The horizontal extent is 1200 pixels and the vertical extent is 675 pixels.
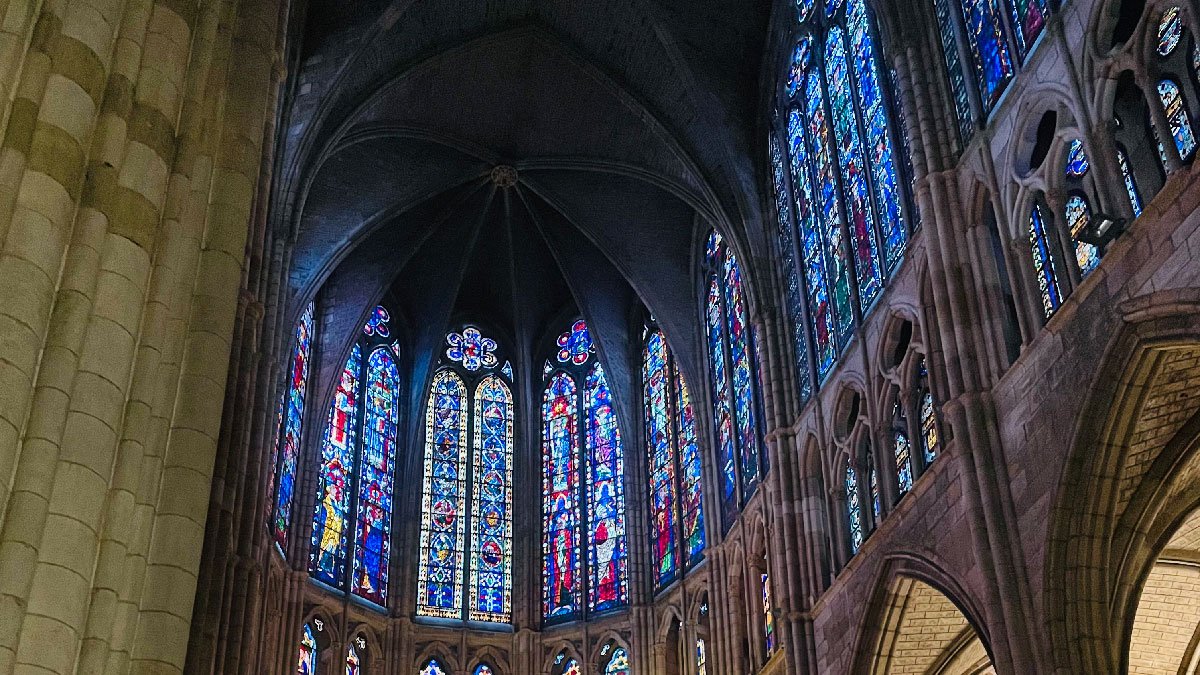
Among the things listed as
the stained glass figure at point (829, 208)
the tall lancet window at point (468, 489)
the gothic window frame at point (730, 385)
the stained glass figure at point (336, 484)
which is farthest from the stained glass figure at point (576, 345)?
the stained glass figure at point (829, 208)

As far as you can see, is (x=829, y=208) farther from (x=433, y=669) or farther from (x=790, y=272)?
(x=433, y=669)

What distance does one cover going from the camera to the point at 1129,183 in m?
12.4

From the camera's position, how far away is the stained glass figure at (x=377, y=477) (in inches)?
986

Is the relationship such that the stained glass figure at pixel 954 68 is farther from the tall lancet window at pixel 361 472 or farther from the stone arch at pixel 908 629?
the tall lancet window at pixel 361 472

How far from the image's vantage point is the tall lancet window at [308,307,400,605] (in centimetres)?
2459

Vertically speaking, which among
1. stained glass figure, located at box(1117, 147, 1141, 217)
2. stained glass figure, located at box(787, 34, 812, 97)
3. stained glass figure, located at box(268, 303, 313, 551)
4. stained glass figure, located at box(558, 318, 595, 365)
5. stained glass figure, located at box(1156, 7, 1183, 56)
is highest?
stained glass figure, located at box(787, 34, 812, 97)

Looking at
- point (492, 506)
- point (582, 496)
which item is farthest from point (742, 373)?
point (492, 506)

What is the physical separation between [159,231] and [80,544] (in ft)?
7.39

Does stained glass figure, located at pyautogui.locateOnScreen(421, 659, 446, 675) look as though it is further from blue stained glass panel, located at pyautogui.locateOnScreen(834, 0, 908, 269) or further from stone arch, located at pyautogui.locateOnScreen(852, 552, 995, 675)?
blue stained glass panel, located at pyautogui.locateOnScreen(834, 0, 908, 269)

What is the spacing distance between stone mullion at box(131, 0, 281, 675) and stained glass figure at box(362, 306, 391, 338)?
1621 centimetres

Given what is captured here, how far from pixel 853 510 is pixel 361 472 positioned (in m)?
11.1

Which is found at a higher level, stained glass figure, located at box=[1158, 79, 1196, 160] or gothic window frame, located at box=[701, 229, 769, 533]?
gothic window frame, located at box=[701, 229, 769, 533]

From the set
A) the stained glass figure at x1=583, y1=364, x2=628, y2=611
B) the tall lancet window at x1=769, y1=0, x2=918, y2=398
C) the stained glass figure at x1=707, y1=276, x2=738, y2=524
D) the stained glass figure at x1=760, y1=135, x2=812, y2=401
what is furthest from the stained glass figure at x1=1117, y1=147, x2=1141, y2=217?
Result: the stained glass figure at x1=583, y1=364, x2=628, y2=611

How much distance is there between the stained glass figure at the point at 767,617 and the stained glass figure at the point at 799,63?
7468 millimetres
